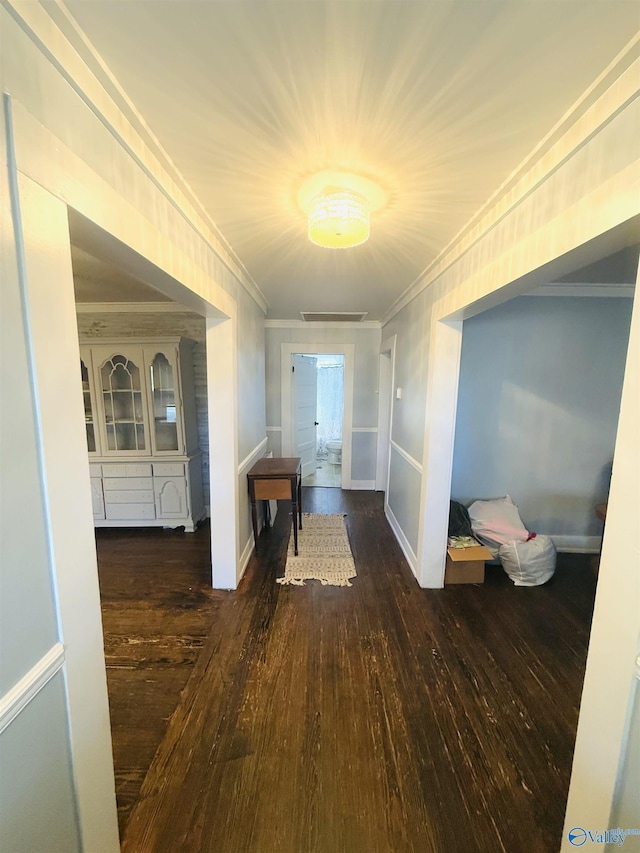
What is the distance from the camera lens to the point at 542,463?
305cm

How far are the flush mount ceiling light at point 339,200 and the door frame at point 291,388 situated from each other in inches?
118

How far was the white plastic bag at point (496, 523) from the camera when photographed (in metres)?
2.74

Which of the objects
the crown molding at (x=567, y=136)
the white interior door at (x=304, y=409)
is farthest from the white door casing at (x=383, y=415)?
the crown molding at (x=567, y=136)

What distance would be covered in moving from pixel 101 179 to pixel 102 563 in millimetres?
2914

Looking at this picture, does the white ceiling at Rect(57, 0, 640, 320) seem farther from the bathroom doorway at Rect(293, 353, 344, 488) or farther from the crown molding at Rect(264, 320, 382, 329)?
the bathroom doorway at Rect(293, 353, 344, 488)

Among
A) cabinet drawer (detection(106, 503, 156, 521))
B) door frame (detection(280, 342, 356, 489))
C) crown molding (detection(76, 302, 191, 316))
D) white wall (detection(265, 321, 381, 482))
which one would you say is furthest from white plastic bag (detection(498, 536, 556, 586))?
crown molding (detection(76, 302, 191, 316))

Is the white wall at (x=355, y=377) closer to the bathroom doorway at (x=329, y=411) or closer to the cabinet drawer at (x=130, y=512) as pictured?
the bathroom doorway at (x=329, y=411)

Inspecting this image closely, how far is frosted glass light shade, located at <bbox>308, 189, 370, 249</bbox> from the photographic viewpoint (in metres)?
1.34

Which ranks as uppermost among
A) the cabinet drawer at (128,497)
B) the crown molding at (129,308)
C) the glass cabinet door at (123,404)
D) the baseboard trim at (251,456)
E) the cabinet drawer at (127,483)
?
the crown molding at (129,308)

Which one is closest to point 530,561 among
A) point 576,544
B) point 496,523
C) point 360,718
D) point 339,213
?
point 496,523

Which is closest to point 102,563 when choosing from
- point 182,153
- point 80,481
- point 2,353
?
point 80,481

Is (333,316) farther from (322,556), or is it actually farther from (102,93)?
(102,93)

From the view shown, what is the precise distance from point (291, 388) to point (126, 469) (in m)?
2.15

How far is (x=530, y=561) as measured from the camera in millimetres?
2580
